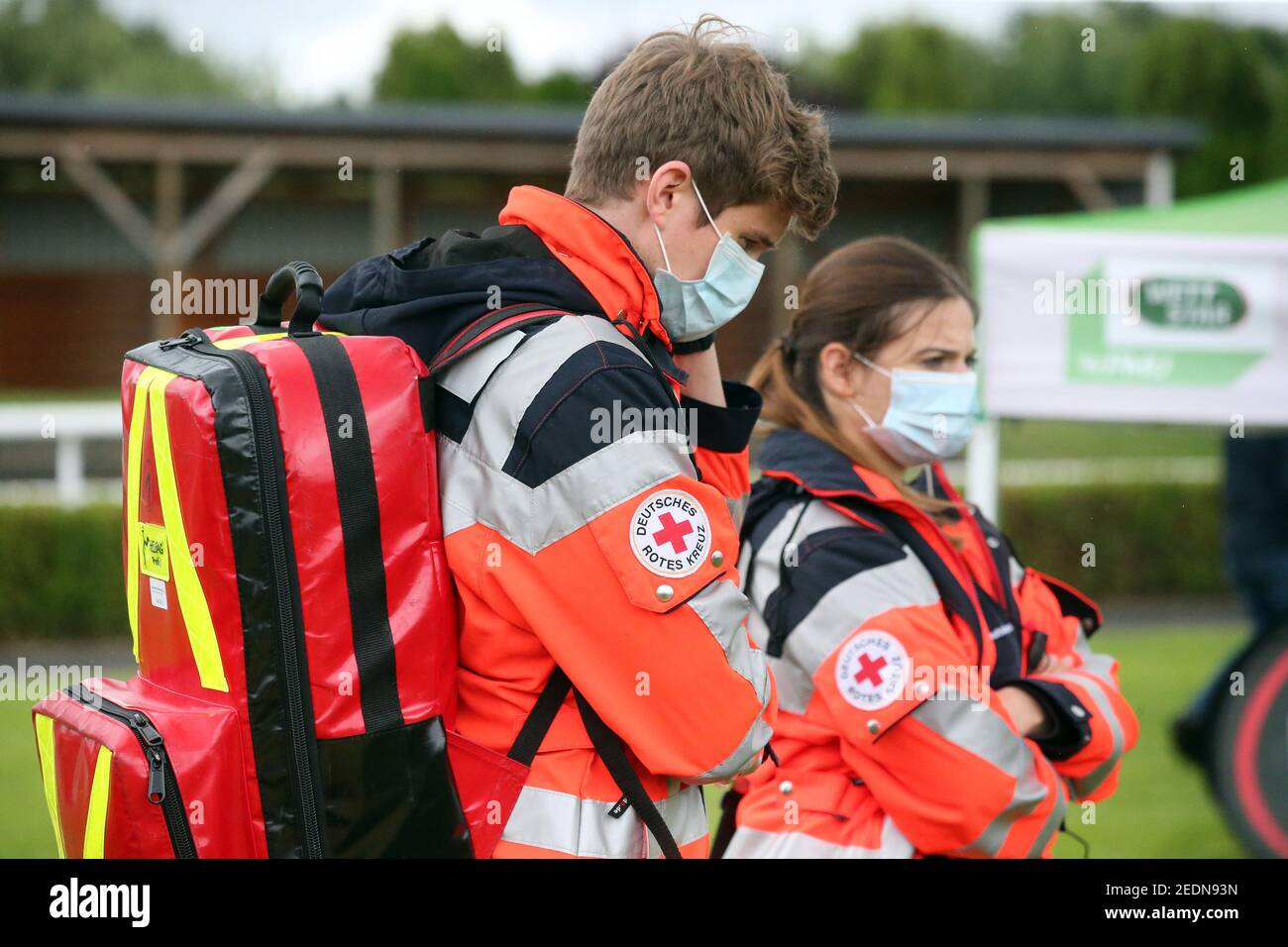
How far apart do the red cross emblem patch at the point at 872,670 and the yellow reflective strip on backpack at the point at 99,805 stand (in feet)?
3.82

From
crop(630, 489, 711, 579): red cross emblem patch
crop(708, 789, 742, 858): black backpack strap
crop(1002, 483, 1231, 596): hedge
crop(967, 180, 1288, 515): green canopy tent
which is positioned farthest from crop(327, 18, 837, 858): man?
crop(1002, 483, 1231, 596): hedge

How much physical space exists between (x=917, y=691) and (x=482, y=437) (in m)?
0.93

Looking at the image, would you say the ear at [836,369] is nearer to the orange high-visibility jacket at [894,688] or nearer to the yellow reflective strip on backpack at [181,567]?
the orange high-visibility jacket at [894,688]

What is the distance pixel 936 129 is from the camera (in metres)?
15.7

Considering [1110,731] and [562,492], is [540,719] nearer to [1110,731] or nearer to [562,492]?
[562,492]

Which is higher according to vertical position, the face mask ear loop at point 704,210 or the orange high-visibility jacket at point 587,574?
the face mask ear loop at point 704,210

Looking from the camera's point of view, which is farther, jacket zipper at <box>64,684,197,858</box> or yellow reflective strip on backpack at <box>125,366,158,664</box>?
yellow reflective strip on backpack at <box>125,366,158,664</box>

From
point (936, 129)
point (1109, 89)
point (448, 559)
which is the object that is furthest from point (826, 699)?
point (1109, 89)

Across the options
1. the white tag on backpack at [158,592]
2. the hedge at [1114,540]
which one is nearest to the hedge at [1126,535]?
the hedge at [1114,540]

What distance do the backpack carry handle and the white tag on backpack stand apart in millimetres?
376

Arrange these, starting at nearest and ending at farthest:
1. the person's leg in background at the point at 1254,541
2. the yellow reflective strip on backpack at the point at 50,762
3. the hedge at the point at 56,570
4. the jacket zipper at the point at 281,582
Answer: the jacket zipper at the point at 281,582, the yellow reflective strip on backpack at the point at 50,762, the person's leg in background at the point at 1254,541, the hedge at the point at 56,570

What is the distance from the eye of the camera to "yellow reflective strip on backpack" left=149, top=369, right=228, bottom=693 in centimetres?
174

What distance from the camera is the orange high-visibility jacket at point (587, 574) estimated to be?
1741 mm

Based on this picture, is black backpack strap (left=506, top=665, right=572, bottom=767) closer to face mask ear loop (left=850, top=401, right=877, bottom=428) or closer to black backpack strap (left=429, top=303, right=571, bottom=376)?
black backpack strap (left=429, top=303, right=571, bottom=376)
